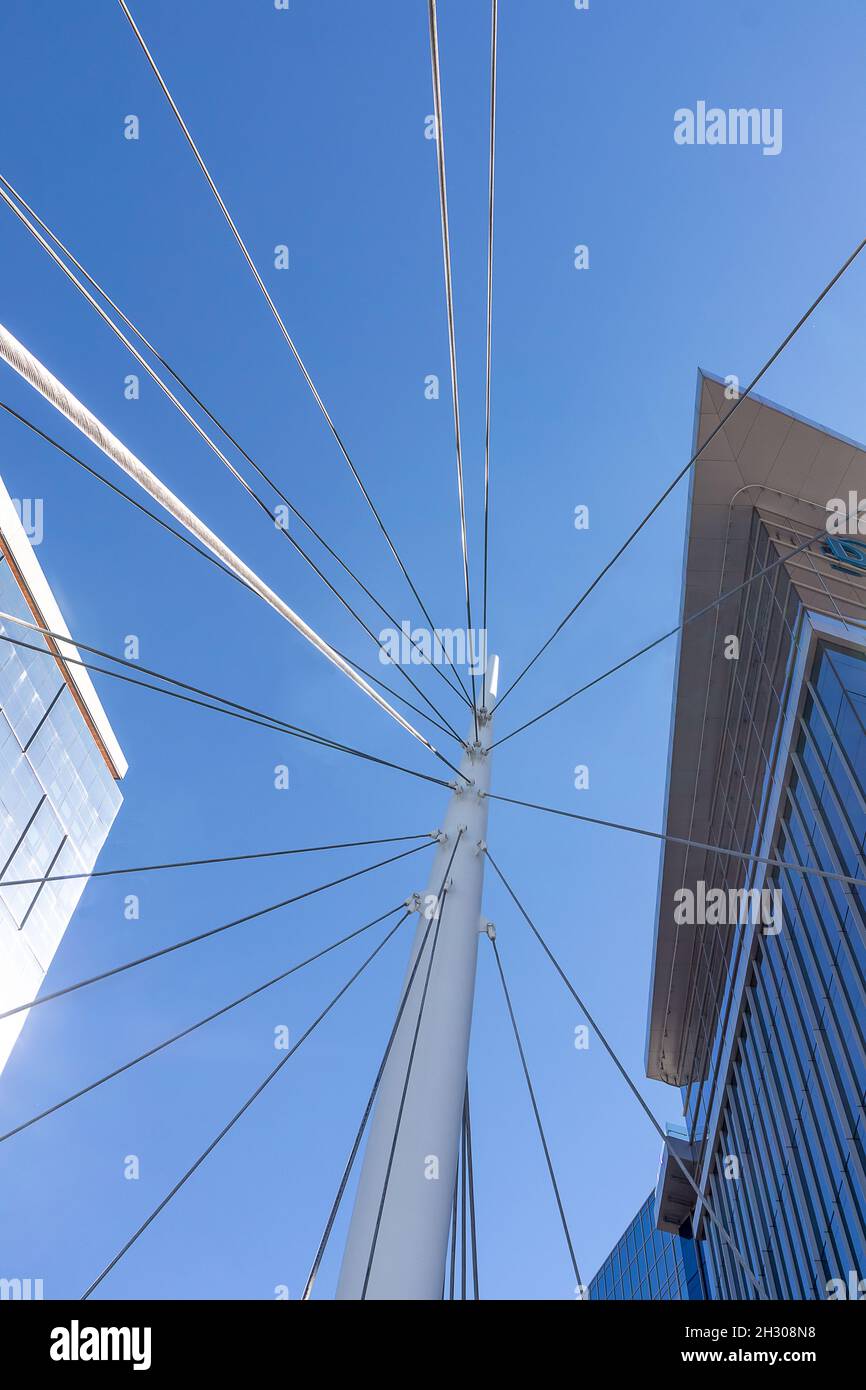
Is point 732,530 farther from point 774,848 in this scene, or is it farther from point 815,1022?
point 815,1022

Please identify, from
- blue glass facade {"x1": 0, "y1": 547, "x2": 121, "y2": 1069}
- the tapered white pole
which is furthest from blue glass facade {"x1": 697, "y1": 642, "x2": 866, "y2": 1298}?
blue glass facade {"x1": 0, "y1": 547, "x2": 121, "y2": 1069}

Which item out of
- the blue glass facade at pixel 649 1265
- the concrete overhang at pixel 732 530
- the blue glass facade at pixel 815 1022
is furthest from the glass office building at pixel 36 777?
the blue glass facade at pixel 649 1265

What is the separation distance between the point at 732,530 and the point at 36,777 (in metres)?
24.3

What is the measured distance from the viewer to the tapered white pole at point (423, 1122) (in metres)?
3.63

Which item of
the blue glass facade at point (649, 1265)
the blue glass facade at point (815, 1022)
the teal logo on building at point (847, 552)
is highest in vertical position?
the teal logo on building at point (847, 552)

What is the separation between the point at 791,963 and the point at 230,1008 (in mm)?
16175

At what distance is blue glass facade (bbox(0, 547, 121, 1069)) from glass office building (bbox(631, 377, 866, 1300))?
21.0m

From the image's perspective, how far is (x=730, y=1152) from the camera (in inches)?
963

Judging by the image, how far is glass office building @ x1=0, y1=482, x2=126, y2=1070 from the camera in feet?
91.4

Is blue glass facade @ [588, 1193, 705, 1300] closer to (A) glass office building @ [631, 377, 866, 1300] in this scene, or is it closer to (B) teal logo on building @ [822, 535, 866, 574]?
(A) glass office building @ [631, 377, 866, 1300]

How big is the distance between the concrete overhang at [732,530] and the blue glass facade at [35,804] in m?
20.4

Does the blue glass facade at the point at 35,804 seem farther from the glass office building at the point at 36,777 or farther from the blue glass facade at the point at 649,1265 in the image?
the blue glass facade at the point at 649,1265

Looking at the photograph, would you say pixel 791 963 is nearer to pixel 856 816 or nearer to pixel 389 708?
pixel 856 816
